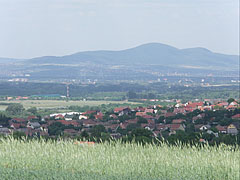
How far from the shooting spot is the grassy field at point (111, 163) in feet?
23.1

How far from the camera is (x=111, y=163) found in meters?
7.88

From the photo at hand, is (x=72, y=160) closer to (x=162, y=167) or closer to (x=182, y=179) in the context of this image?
(x=162, y=167)

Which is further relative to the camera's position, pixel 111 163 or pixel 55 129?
pixel 55 129

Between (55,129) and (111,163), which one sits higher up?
(111,163)

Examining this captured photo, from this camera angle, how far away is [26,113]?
5703cm

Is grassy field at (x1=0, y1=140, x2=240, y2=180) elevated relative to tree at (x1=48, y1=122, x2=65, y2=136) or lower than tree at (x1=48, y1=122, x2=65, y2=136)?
elevated

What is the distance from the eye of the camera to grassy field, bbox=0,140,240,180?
7039 mm

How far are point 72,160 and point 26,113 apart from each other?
4996 centimetres

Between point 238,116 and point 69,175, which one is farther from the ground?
point 69,175

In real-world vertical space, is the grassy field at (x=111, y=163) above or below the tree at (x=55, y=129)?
above

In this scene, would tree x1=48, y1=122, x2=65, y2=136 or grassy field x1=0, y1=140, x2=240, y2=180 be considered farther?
tree x1=48, y1=122, x2=65, y2=136

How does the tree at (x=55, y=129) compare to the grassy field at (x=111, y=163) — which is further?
the tree at (x=55, y=129)

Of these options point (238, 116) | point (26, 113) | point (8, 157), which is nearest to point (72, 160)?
point (8, 157)

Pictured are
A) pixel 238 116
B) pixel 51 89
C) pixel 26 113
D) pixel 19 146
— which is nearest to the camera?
pixel 19 146
